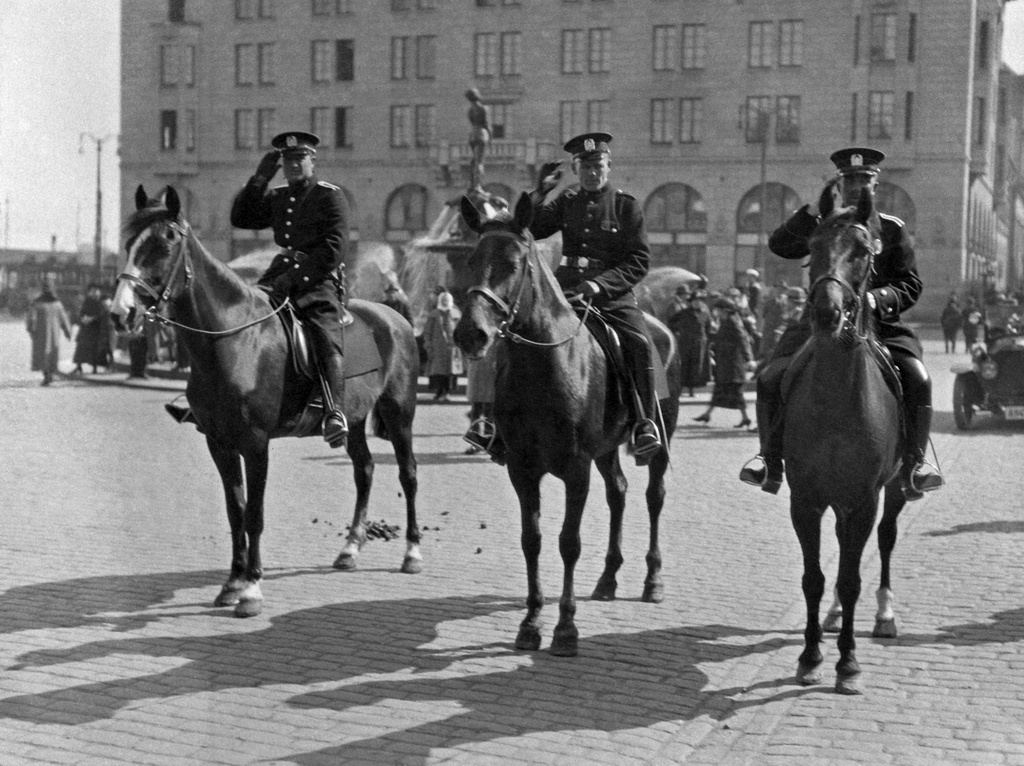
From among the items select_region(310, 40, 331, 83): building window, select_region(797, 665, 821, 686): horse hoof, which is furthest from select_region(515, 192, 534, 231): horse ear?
select_region(310, 40, 331, 83): building window

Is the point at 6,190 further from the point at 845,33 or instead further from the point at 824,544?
the point at 845,33

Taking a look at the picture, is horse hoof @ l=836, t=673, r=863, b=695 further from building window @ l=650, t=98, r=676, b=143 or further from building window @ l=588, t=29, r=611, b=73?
building window @ l=588, t=29, r=611, b=73

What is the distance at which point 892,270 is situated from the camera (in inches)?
295

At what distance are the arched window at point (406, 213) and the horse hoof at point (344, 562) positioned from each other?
63.2m

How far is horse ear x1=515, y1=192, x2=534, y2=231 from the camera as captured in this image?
709cm

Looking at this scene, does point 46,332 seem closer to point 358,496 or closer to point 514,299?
point 358,496

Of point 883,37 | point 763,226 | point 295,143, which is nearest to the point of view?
point 295,143

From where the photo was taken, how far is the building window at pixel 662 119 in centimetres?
6656

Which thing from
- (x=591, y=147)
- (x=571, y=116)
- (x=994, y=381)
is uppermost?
(x=571, y=116)

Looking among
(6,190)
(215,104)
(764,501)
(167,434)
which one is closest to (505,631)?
(6,190)

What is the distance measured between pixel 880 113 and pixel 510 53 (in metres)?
18.3

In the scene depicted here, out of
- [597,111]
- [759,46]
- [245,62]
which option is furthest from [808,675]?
[245,62]

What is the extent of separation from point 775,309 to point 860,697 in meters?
15.2

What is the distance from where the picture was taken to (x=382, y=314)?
10156 mm
